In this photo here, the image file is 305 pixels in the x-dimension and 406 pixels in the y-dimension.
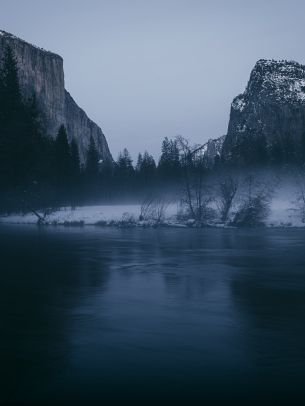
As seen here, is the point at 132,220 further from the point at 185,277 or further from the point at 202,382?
the point at 202,382

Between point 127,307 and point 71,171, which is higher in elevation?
point 71,171

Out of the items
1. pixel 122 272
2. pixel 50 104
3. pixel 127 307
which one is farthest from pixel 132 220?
pixel 50 104

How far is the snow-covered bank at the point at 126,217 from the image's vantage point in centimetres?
4881

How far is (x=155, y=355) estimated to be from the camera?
7199 millimetres

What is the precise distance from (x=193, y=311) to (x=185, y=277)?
5.65 m

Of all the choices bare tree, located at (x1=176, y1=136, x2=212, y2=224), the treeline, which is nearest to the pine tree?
the treeline

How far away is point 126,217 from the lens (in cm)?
5250

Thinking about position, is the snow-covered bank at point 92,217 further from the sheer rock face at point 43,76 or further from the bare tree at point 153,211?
the sheer rock face at point 43,76

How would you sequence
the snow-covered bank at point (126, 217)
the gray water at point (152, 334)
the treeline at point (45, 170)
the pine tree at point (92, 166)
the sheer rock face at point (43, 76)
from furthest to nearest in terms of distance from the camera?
the sheer rock face at point (43, 76) → the pine tree at point (92, 166) → the snow-covered bank at point (126, 217) → the treeline at point (45, 170) → the gray water at point (152, 334)

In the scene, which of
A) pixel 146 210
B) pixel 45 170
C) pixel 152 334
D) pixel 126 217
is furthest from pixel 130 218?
pixel 152 334

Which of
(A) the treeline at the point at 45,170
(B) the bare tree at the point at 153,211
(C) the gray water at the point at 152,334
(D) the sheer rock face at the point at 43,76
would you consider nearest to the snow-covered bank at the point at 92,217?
(B) the bare tree at the point at 153,211

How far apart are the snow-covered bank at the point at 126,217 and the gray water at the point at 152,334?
31.0 meters

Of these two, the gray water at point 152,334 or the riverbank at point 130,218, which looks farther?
the riverbank at point 130,218

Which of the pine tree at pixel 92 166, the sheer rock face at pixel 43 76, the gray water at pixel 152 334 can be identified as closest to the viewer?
the gray water at pixel 152 334
